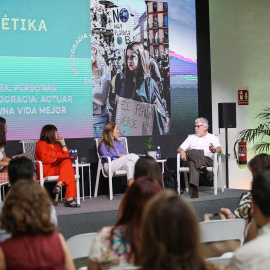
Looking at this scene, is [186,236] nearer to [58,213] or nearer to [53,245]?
[53,245]

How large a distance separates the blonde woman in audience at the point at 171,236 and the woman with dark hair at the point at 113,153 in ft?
16.1

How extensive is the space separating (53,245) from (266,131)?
6516 mm

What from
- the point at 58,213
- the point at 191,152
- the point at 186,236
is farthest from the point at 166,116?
the point at 186,236

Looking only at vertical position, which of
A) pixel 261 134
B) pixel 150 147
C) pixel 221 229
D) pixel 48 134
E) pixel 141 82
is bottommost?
pixel 221 229

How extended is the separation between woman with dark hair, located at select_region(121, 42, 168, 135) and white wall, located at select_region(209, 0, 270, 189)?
3.30 feet

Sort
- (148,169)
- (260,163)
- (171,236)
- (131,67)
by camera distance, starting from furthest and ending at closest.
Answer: (131,67)
(260,163)
(148,169)
(171,236)

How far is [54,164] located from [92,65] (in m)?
1.75

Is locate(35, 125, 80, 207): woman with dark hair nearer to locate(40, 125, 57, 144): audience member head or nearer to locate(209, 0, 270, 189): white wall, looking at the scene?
locate(40, 125, 57, 144): audience member head

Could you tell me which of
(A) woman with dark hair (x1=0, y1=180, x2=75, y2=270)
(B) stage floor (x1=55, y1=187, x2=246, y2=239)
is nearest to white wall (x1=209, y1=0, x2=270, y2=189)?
(B) stage floor (x1=55, y1=187, x2=246, y2=239)

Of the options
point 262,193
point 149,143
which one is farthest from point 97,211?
point 262,193

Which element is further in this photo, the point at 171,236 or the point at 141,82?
the point at 141,82

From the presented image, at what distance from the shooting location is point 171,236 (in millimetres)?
1312

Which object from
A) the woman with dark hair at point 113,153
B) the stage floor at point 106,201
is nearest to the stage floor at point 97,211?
the stage floor at point 106,201

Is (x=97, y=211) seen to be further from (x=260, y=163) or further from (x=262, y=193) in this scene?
(x=262, y=193)
